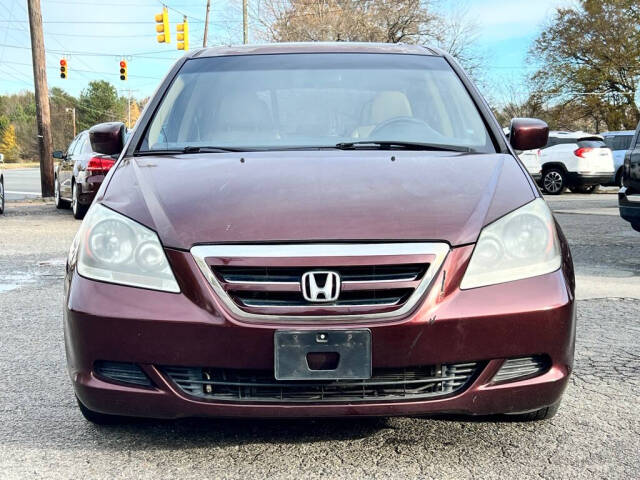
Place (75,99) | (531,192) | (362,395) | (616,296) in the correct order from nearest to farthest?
1. (362,395)
2. (531,192)
3. (616,296)
4. (75,99)

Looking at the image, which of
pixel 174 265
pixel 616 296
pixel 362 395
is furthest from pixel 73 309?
pixel 616 296

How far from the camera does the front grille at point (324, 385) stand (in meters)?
2.52

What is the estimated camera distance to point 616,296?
19.3 ft

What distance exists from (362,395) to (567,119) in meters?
43.9

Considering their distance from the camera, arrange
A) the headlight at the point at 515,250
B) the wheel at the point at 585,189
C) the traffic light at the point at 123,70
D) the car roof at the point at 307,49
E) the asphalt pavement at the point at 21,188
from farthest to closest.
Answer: the traffic light at the point at 123,70
the wheel at the point at 585,189
the asphalt pavement at the point at 21,188
the car roof at the point at 307,49
the headlight at the point at 515,250

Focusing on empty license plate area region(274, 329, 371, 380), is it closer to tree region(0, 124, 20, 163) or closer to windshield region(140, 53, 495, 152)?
windshield region(140, 53, 495, 152)

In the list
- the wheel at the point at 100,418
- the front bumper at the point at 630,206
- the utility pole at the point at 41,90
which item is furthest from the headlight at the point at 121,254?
the utility pole at the point at 41,90

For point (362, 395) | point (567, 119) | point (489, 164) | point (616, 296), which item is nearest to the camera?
point (362, 395)

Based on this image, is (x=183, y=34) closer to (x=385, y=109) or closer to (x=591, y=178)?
(x=591, y=178)

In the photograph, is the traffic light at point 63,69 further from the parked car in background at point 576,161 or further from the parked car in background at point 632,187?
the parked car in background at point 632,187

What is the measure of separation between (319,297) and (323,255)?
5.1 inches

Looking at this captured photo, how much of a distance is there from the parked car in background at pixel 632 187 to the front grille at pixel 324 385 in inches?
229

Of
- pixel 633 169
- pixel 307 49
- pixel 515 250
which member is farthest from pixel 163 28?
pixel 515 250

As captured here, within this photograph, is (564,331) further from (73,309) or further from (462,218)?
(73,309)
